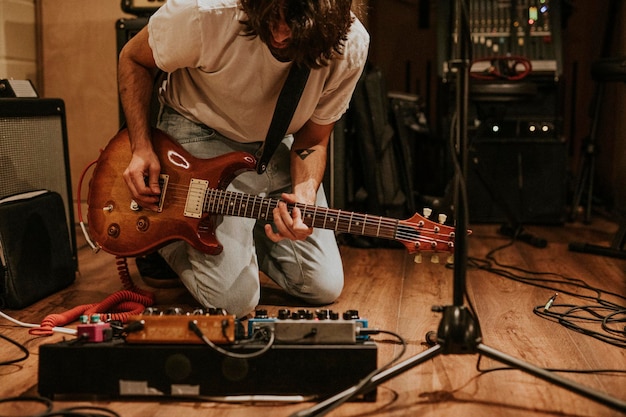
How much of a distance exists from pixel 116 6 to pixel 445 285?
200 centimetres

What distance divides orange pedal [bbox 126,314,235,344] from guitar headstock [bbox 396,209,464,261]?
59cm

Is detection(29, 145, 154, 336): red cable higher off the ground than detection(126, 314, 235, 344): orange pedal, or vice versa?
detection(126, 314, 235, 344): orange pedal

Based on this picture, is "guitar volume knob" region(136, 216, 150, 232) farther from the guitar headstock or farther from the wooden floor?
the guitar headstock

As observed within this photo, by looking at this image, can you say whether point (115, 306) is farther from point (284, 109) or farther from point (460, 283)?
point (460, 283)

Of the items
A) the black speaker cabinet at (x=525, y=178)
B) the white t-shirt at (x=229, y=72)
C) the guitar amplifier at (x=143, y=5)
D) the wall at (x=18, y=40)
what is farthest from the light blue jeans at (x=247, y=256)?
the black speaker cabinet at (x=525, y=178)

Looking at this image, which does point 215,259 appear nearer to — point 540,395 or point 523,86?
point 540,395

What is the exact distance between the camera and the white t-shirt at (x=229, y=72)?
192 cm

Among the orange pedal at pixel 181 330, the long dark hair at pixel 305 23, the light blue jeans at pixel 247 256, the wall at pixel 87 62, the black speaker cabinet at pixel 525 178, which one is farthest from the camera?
the black speaker cabinet at pixel 525 178

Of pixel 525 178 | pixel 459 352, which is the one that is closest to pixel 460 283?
pixel 459 352

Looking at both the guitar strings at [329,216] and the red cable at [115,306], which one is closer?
the guitar strings at [329,216]

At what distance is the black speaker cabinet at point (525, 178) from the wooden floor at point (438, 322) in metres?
0.27

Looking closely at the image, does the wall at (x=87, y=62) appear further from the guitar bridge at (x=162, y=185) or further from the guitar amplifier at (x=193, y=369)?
the guitar amplifier at (x=193, y=369)

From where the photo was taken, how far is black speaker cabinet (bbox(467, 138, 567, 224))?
3.70 metres

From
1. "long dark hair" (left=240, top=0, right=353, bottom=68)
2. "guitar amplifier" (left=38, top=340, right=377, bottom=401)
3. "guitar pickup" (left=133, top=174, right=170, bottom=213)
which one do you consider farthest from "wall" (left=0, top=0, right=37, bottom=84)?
"guitar amplifier" (left=38, top=340, right=377, bottom=401)
